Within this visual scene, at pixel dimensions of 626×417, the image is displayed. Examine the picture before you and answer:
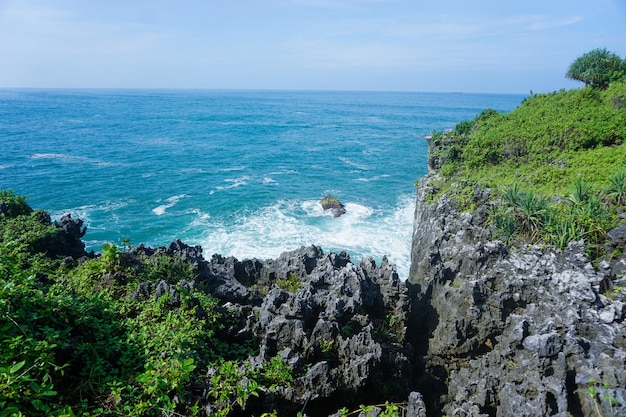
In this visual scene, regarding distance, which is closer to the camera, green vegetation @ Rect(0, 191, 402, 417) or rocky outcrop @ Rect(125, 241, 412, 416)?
green vegetation @ Rect(0, 191, 402, 417)

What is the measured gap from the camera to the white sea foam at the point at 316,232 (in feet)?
114

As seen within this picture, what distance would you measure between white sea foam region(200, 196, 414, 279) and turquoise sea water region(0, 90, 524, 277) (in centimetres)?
11

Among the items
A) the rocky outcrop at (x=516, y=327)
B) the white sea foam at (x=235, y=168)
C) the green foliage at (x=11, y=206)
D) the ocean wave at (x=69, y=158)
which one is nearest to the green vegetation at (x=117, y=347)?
the green foliage at (x=11, y=206)

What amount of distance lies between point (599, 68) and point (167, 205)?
54199mm

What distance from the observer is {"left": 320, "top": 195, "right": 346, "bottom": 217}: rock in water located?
143 feet

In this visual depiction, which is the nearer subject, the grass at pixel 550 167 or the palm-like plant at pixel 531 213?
the grass at pixel 550 167

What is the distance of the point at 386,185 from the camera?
181 feet

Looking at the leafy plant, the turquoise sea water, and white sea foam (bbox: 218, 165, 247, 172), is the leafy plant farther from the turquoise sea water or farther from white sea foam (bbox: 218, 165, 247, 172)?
white sea foam (bbox: 218, 165, 247, 172)

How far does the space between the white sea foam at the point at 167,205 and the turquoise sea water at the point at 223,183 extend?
0.12 m

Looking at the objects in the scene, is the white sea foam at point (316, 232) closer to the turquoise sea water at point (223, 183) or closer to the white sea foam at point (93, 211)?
the turquoise sea water at point (223, 183)

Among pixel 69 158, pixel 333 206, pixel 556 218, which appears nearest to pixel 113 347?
pixel 556 218

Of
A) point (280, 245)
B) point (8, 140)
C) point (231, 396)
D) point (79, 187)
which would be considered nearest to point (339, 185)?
point (280, 245)

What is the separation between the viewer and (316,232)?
128 ft

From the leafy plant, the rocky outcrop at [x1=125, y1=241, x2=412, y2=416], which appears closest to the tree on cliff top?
the rocky outcrop at [x1=125, y1=241, x2=412, y2=416]
